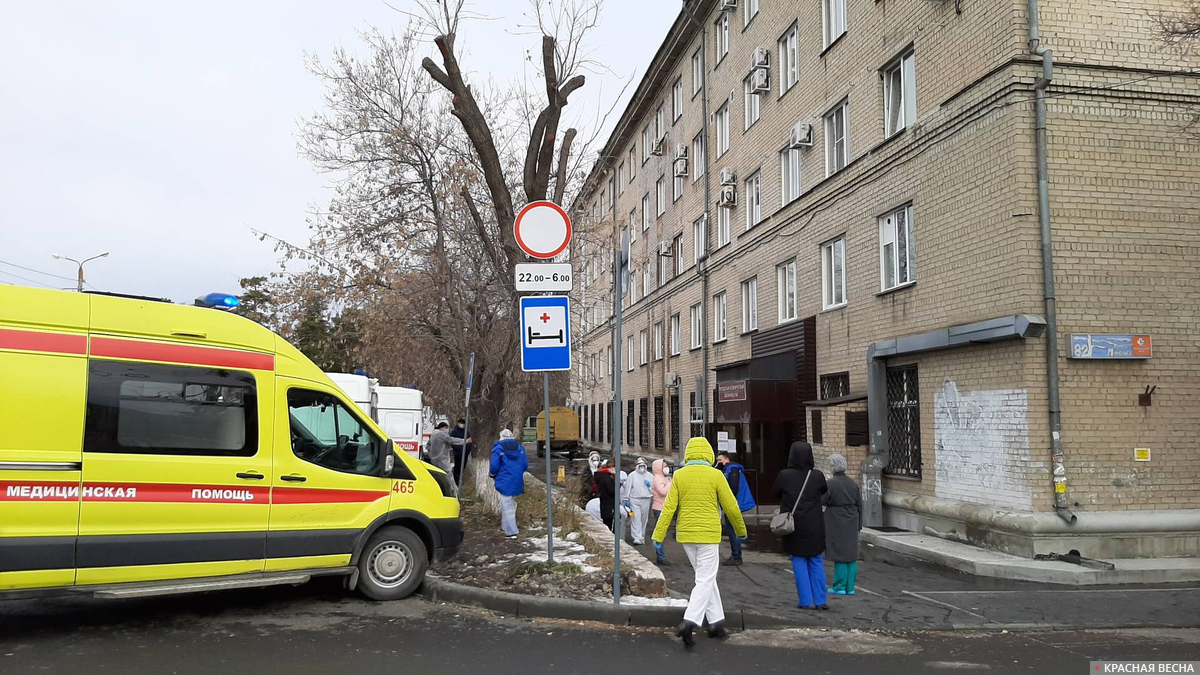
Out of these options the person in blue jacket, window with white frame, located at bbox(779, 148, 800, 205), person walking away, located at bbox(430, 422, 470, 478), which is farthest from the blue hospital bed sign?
window with white frame, located at bbox(779, 148, 800, 205)

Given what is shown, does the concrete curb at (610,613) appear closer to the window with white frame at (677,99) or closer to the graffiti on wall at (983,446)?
the graffiti on wall at (983,446)

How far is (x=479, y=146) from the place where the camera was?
45.6ft

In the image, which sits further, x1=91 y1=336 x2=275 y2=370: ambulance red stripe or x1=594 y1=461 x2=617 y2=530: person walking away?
x1=594 y1=461 x2=617 y2=530: person walking away

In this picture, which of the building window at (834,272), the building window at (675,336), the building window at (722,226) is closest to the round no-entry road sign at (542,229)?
the building window at (834,272)

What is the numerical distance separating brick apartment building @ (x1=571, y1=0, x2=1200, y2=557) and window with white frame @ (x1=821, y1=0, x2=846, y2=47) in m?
0.06

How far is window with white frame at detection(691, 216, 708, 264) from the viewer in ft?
92.7

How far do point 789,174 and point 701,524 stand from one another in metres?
15.3

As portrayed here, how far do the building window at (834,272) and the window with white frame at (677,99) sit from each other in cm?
1458

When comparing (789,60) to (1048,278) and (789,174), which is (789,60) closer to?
(789,174)

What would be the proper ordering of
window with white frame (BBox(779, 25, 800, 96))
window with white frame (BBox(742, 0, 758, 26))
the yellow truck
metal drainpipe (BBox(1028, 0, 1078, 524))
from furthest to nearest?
the yellow truck < window with white frame (BBox(742, 0, 758, 26)) < window with white frame (BBox(779, 25, 800, 96)) < metal drainpipe (BBox(1028, 0, 1078, 524))

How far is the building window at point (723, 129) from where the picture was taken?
2600 cm

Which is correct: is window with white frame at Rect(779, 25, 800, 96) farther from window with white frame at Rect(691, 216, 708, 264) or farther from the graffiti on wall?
the graffiti on wall

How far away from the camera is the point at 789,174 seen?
20859 millimetres

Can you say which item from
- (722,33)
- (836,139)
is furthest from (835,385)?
(722,33)
